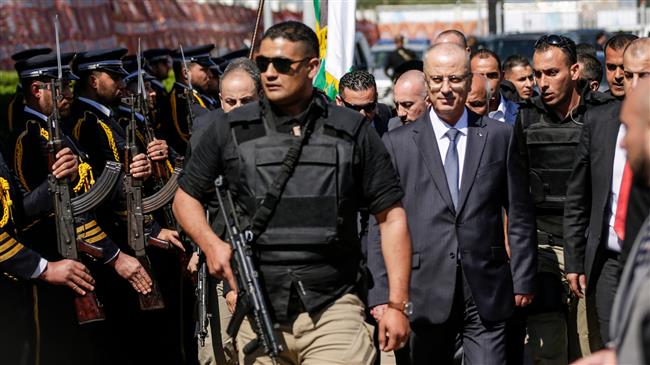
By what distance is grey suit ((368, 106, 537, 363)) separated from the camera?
6332 mm

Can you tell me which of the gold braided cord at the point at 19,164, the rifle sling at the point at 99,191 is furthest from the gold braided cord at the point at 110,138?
the gold braided cord at the point at 19,164

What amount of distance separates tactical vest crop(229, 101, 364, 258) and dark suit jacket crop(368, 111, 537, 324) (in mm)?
934

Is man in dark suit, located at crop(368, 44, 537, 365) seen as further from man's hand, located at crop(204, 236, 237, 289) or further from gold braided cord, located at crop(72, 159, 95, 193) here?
gold braided cord, located at crop(72, 159, 95, 193)

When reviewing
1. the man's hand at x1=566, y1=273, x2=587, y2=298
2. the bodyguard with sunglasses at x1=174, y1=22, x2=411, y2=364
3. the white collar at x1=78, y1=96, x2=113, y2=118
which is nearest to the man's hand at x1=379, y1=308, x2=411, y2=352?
the bodyguard with sunglasses at x1=174, y1=22, x2=411, y2=364

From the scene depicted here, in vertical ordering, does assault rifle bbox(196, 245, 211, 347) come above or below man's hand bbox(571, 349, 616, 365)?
below

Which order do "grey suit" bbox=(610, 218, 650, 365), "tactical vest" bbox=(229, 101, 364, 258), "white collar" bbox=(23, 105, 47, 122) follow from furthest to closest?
"white collar" bbox=(23, 105, 47, 122) < "tactical vest" bbox=(229, 101, 364, 258) < "grey suit" bbox=(610, 218, 650, 365)

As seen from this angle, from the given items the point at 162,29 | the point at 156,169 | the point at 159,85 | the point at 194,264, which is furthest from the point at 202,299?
the point at 162,29

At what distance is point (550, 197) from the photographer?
24.2 feet

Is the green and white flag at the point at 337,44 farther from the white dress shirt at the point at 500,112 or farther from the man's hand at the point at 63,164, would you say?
the man's hand at the point at 63,164

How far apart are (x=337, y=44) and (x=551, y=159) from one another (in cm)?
334

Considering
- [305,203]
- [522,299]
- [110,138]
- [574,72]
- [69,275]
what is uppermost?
[574,72]

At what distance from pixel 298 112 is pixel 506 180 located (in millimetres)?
1425

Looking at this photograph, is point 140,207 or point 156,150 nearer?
point 140,207

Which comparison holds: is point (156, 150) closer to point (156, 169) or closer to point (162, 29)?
point (156, 169)
